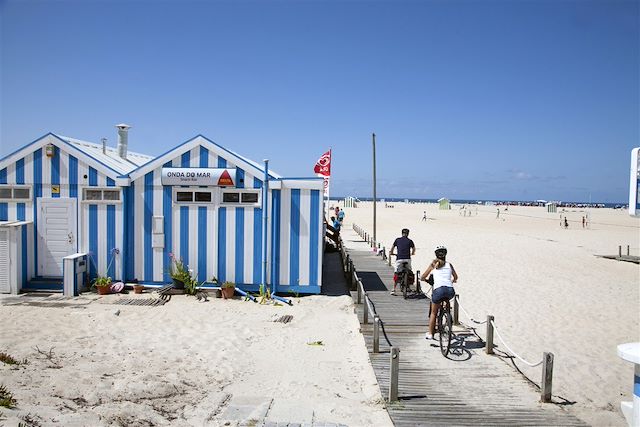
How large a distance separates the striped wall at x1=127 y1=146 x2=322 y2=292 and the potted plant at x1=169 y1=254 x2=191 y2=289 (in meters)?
0.13

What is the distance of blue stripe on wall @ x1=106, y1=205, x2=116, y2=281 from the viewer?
40.3ft

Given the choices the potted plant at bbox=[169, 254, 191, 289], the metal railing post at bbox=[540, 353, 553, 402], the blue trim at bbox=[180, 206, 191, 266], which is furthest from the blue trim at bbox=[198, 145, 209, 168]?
the metal railing post at bbox=[540, 353, 553, 402]

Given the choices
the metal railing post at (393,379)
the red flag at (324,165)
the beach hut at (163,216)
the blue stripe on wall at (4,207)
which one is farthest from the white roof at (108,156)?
the metal railing post at (393,379)

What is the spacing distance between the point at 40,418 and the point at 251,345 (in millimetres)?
4029

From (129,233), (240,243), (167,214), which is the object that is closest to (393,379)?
(240,243)

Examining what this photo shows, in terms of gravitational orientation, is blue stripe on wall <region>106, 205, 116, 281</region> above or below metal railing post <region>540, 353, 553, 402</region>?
above

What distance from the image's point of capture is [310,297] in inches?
473

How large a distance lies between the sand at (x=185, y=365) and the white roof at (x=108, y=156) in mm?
3670

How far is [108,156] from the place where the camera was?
13.7 m

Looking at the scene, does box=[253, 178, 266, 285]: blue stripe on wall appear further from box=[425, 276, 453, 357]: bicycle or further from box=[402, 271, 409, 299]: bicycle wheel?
box=[425, 276, 453, 357]: bicycle

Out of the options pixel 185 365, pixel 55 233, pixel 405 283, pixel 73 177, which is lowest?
pixel 185 365

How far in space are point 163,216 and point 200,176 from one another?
1.48m

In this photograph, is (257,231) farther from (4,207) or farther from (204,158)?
(4,207)

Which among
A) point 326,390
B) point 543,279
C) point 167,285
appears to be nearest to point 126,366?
point 326,390
